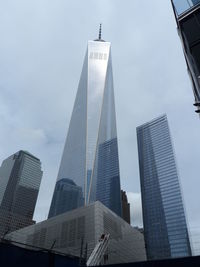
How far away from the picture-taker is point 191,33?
1282 centimetres

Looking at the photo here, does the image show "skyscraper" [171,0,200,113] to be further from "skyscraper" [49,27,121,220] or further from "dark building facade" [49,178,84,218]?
"dark building facade" [49,178,84,218]

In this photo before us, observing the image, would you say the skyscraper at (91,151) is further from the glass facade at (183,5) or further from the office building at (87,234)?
the glass facade at (183,5)

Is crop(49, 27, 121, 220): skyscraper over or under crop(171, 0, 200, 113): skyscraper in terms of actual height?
over

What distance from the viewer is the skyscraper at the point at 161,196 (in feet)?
452

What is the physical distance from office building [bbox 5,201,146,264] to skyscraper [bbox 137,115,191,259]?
213 ft

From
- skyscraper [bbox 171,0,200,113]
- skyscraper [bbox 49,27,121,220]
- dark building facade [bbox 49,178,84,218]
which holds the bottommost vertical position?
skyscraper [bbox 171,0,200,113]

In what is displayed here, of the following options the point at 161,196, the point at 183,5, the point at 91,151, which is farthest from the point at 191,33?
the point at 161,196

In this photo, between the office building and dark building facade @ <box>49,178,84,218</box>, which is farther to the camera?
dark building facade @ <box>49,178,84,218</box>

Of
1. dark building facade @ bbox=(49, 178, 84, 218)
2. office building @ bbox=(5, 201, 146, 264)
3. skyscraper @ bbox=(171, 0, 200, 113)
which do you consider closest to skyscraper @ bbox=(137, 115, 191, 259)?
dark building facade @ bbox=(49, 178, 84, 218)

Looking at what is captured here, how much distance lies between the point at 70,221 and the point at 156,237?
314 feet

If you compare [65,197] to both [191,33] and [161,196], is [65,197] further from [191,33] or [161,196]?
[191,33]

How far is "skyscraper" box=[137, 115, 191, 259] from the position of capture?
452 feet

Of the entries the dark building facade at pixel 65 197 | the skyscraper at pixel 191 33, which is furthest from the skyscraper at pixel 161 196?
the skyscraper at pixel 191 33

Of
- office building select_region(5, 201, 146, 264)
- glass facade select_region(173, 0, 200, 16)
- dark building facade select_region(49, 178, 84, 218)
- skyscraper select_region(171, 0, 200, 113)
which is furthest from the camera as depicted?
dark building facade select_region(49, 178, 84, 218)
